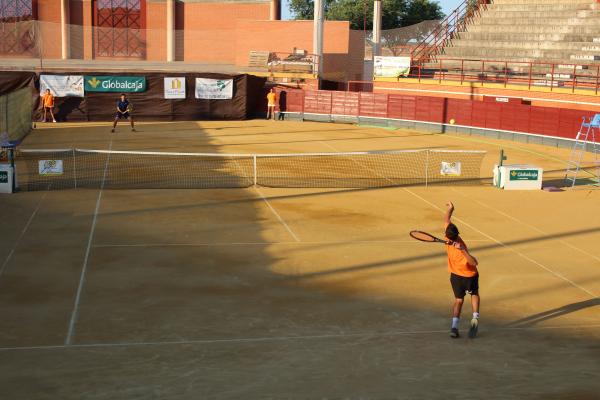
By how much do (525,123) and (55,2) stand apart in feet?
144

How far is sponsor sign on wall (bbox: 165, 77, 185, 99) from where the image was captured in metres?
45.0

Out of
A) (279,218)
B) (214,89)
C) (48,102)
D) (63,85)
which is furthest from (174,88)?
(279,218)

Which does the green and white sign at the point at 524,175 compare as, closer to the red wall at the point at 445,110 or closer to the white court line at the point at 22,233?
the red wall at the point at 445,110

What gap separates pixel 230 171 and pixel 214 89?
20080 millimetres

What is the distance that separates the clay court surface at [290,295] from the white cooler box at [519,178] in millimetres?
597

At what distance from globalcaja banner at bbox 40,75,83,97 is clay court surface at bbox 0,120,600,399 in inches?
867

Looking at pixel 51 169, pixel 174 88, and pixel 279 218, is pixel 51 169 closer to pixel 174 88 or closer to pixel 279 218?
pixel 279 218

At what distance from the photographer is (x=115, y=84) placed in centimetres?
4388

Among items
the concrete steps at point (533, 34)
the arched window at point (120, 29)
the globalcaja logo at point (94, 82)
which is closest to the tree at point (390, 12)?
the arched window at point (120, 29)

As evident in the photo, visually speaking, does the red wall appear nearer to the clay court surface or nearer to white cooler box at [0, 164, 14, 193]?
the clay court surface

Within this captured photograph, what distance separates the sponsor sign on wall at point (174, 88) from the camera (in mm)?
45031

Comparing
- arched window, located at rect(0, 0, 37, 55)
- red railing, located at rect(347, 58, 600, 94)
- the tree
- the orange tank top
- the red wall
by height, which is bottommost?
the orange tank top

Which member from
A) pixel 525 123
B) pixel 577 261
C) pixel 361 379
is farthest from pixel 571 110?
pixel 361 379

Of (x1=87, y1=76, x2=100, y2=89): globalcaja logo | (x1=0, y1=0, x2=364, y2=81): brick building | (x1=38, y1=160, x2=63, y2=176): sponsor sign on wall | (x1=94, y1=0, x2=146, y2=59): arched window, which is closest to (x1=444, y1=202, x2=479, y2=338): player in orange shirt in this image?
(x1=38, y1=160, x2=63, y2=176): sponsor sign on wall
